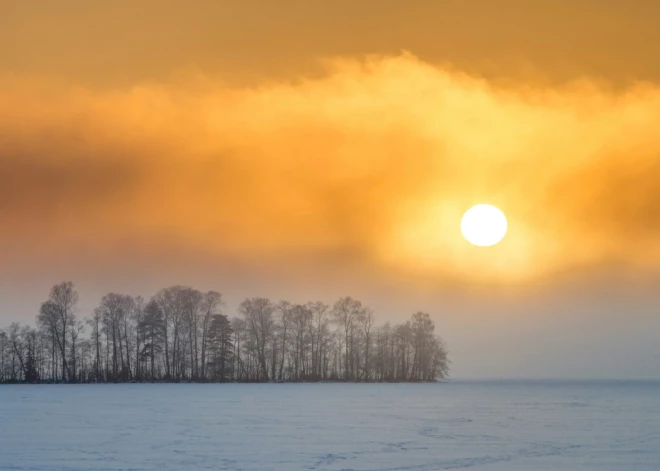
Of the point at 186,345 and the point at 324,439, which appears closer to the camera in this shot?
the point at 324,439

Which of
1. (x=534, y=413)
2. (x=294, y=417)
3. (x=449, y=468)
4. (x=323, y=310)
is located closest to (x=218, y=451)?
(x=449, y=468)

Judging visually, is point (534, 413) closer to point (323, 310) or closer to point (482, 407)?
point (482, 407)

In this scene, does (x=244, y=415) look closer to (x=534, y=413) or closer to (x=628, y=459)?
(x=534, y=413)

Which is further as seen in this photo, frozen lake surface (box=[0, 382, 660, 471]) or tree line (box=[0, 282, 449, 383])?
tree line (box=[0, 282, 449, 383])

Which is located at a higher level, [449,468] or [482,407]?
[449,468]

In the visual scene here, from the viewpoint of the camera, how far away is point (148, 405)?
157 feet

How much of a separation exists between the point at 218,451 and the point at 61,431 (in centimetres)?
887

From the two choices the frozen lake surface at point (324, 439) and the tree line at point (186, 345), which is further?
Answer: the tree line at point (186, 345)

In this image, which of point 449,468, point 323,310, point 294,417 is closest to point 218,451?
point 449,468

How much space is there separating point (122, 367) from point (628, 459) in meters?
90.6

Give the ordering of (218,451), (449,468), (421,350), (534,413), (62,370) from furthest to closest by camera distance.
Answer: (421,350) → (62,370) → (534,413) → (218,451) → (449,468)

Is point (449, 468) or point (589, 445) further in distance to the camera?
point (589, 445)

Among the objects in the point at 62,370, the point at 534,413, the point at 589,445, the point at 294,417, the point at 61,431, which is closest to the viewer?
the point at 589,445

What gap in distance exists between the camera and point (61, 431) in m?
30.6
